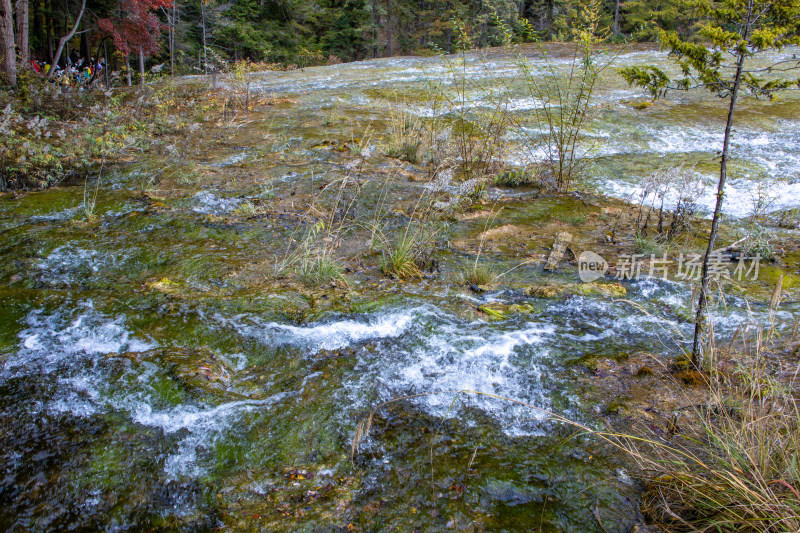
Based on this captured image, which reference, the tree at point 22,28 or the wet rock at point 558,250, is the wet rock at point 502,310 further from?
the tree at point 22,28

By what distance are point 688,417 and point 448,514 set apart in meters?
1.43

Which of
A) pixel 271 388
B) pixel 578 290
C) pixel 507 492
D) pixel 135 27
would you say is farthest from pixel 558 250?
pixel 135 27

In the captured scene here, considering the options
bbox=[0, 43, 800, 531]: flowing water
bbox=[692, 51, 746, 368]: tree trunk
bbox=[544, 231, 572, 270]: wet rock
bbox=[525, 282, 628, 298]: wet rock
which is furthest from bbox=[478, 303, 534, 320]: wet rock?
bbox=[692, 51, 746, 368]: tree trunk

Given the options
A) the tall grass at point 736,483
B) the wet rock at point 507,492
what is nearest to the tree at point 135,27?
the wet rock at point 507,492

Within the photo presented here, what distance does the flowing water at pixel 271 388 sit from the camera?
206 cm

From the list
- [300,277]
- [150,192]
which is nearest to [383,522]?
[300,277]

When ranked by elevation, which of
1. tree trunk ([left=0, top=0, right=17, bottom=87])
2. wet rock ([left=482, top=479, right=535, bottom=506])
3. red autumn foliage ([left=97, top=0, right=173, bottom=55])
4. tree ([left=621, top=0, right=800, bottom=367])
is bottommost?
wet rock ([left=482, top=479, right=535, bottom=506])

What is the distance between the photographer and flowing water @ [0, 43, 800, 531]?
2064mm

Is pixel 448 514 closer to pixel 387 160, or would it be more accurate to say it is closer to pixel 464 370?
pixel 464 370

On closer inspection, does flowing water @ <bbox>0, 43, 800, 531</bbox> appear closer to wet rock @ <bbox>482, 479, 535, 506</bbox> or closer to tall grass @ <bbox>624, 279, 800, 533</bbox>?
wet rock @ <bbox>482, 479, 535, 506</bbox>

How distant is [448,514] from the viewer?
2031mm

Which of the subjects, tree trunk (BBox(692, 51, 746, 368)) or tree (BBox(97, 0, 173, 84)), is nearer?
tree trunk (BBox(692, 51, 746, 368))

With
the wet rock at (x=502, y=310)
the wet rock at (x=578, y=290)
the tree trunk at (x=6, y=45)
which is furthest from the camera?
the tree trunk at (x=6, y=45)

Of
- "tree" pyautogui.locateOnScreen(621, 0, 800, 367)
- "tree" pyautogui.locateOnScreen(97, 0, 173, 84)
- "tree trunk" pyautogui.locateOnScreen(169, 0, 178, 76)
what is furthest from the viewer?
"tree trunk" pyautogui.locateOnScreen(169, 0, 178, 76)
